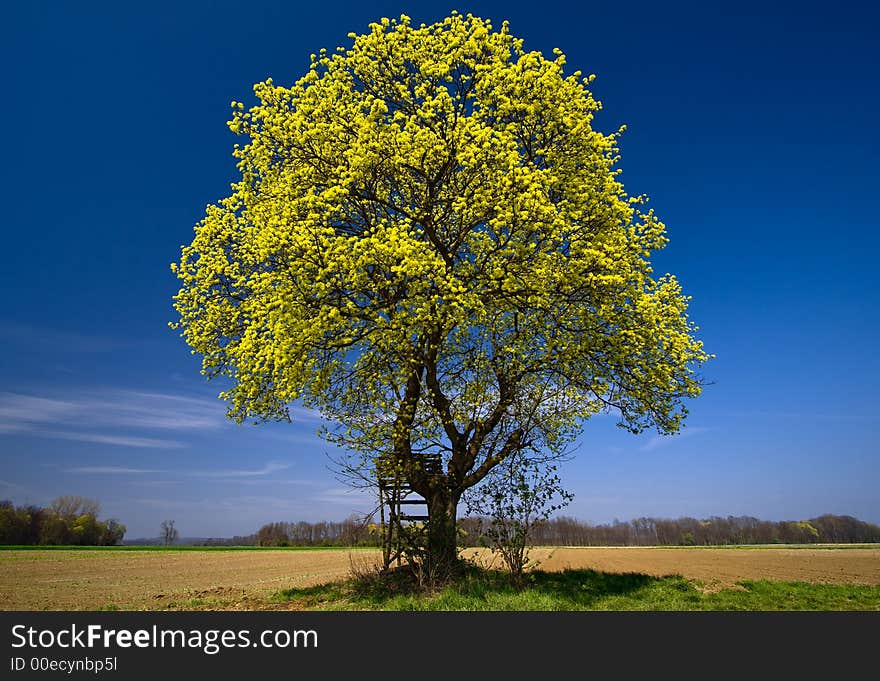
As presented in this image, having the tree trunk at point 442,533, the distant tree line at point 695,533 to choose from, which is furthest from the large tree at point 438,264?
the distant tree line at point 695,533

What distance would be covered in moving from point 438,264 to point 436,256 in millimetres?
770

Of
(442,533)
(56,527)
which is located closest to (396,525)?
(442,533)

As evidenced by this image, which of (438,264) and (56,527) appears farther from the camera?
(56,527)

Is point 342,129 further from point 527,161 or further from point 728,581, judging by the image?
point 728,581

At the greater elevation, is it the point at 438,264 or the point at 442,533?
the point at 438,264

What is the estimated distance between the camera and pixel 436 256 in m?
15.1

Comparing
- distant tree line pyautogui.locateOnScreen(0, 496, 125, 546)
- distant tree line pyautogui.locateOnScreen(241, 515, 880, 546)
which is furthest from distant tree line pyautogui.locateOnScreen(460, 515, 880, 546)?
distant tree line pyautogui.locateOnScreen(0, 496, 125, 546)

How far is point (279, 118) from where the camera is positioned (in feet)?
57.6

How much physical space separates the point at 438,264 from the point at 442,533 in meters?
8.50

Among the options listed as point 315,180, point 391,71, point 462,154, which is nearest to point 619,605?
point 462,154

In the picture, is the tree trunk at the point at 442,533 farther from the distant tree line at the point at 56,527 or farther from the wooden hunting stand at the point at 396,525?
the distant tree line at the point at 56,527

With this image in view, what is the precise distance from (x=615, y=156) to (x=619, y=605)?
13.6 metres

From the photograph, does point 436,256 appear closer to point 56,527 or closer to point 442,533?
point 442,533

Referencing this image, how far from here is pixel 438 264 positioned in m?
14.4
